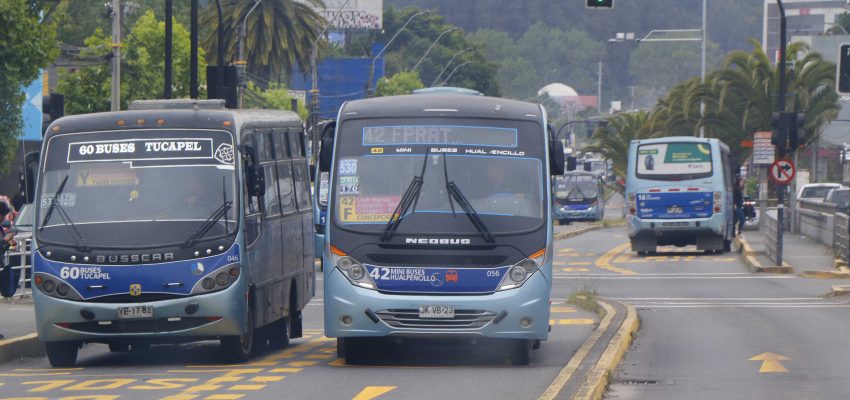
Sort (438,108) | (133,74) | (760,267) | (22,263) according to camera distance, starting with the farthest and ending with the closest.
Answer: (133,74), (760,267), (22,263), (438,108)

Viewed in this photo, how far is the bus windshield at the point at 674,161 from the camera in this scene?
40.7 meters

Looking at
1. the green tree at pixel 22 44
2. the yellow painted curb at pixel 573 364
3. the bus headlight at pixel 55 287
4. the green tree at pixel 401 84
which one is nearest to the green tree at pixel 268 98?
the green tree at pixel 401 84

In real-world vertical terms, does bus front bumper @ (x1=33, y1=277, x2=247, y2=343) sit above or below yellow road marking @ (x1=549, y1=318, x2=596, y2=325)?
above

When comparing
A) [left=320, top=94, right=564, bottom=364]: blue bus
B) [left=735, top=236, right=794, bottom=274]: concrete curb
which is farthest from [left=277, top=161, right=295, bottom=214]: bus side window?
[left=735, top=236, right=794, bottom=274]: concrete curb

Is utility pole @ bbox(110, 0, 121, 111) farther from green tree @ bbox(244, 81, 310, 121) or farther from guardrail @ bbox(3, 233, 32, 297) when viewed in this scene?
green tree @ bbox(244, 81, 310, 121)

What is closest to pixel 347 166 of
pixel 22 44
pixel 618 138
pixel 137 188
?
pixel 137 188

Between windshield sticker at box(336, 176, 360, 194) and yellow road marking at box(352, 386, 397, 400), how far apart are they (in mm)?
2535

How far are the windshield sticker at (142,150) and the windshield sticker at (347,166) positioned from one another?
1.26 m

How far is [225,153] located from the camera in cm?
1552

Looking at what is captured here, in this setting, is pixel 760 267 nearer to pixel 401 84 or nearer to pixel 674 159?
pixel 674 159

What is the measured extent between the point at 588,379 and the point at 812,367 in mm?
3336

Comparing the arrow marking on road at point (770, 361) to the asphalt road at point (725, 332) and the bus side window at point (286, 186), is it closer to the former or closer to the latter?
the asphalt road at point (725, 332)

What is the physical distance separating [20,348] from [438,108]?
17.7ft

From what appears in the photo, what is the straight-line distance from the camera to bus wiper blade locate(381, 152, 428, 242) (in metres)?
14.6
